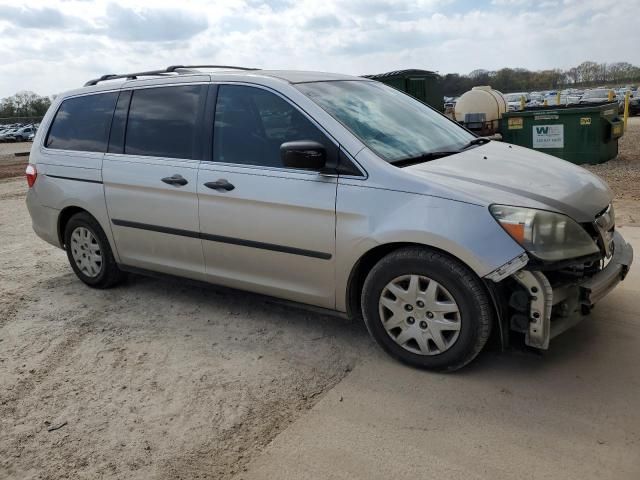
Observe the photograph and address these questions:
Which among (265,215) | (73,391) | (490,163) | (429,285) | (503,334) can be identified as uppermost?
(490,163)

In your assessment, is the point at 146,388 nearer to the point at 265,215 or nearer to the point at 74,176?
the point at 265,215

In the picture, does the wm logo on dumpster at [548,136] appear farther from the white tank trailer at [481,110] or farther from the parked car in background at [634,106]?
the parked car in background at [634,106]

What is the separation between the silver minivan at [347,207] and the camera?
10.4 feet

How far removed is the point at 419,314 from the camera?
339 cm

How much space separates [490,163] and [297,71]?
5.33ft

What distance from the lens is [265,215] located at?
3857mm

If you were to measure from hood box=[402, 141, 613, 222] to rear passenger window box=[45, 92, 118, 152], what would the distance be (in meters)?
2.81

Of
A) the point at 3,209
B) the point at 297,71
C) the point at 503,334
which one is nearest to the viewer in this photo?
the point at 503,334

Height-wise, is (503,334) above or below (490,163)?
below

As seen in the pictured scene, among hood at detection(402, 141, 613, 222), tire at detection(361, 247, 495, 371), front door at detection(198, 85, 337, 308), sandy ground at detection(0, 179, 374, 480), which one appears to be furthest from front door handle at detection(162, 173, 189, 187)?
hood at detection(402, 141, 613, 222)

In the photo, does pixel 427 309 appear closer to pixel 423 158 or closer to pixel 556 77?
pixel 423 158

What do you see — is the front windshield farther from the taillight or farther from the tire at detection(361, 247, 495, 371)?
the taillight

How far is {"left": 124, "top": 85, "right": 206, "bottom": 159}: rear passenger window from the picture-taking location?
4.30 m

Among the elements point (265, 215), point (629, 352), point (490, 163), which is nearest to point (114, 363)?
point (265, 215)
